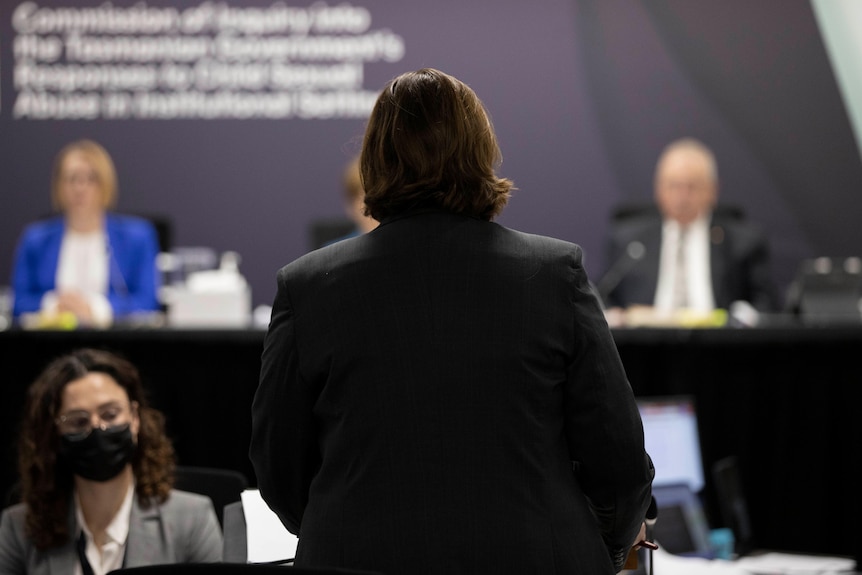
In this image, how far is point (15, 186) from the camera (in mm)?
7145

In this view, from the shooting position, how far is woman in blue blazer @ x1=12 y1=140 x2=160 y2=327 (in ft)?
18.5

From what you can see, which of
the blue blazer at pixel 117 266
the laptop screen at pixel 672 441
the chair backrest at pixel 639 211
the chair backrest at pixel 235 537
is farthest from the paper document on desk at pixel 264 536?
the chair backrest at pixel 639 211

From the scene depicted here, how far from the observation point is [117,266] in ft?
18.6

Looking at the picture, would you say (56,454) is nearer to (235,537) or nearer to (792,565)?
(235,537)

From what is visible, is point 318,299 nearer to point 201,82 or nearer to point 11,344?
point 11,344

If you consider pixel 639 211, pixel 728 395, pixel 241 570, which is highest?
pixel 639 211

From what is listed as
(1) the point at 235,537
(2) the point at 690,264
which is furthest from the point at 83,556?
(2) the point at 690,264

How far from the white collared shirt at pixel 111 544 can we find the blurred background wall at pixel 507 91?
4.53 metres

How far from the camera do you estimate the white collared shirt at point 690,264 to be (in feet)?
18.3

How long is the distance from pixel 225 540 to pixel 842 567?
171 centimetres

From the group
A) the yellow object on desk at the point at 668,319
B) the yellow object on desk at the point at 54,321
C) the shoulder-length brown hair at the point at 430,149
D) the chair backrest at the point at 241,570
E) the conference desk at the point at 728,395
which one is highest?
the shoulder-length brown hair at the point at 430,149

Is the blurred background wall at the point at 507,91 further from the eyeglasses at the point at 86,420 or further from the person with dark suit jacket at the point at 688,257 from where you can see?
the eyeglasses at the point at 86,420

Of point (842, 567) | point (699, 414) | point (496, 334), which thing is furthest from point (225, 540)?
point (699, 414)

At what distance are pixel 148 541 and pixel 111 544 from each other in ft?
0.30
